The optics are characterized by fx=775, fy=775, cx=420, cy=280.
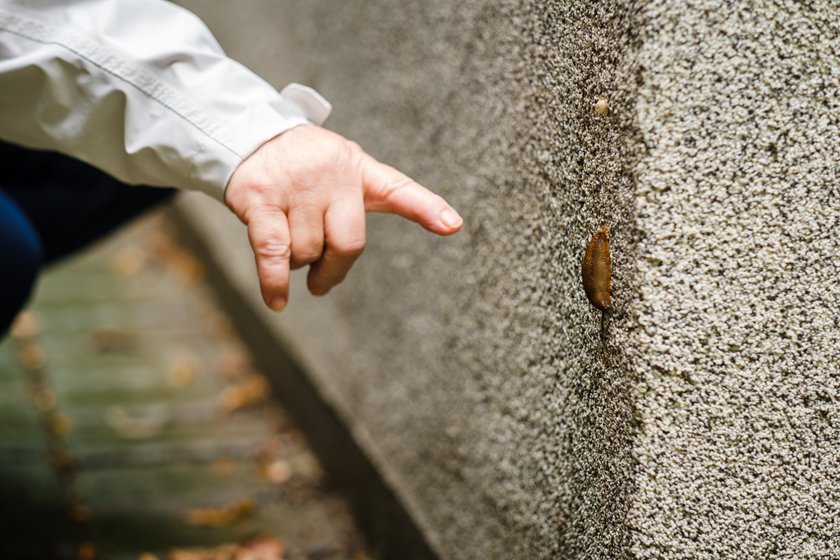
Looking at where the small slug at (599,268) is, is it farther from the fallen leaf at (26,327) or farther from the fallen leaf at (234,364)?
the fallen leaf at (26,327)

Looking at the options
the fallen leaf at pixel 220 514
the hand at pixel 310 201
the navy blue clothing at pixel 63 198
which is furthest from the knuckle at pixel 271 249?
the fallen leaf at pixel 220 514

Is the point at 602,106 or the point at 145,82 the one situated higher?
the point at 602,106

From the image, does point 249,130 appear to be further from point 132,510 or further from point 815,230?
point 132,510

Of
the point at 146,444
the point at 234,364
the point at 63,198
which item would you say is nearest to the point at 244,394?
the point at 234,364

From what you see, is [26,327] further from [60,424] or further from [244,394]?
[244,394]

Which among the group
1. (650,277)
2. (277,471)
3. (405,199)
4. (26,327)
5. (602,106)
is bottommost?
(26,327)

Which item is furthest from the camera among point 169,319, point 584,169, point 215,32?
point 215,32

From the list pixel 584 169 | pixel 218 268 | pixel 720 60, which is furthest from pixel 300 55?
pixel 720 60
